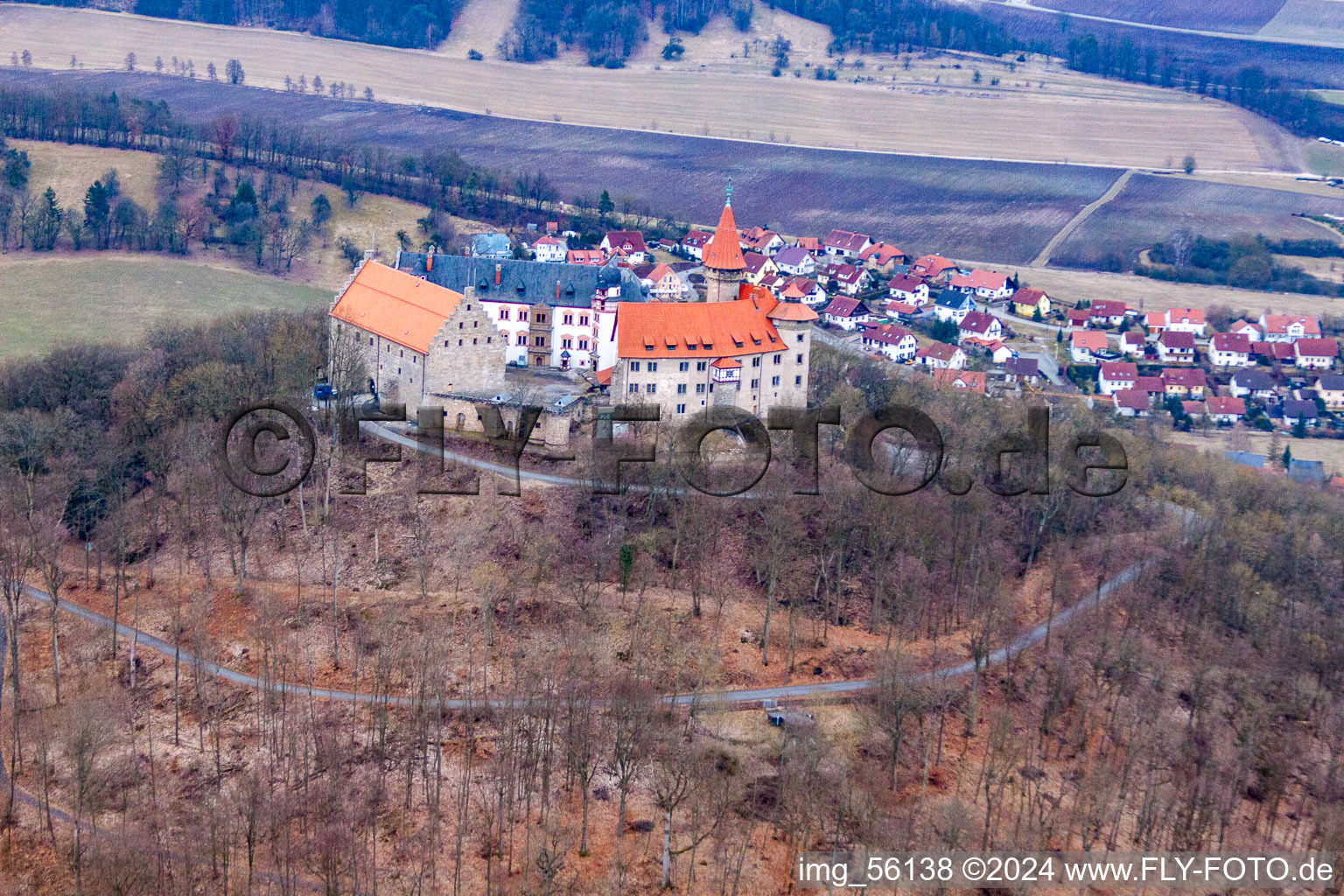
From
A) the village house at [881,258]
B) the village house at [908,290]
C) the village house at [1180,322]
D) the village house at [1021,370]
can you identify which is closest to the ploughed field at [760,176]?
the village house at [881,258]

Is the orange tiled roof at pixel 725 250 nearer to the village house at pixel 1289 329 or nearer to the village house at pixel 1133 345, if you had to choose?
the village house at pixel 1133 345

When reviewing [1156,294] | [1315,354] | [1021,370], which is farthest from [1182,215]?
[1021,370]

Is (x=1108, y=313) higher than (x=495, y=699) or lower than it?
higher

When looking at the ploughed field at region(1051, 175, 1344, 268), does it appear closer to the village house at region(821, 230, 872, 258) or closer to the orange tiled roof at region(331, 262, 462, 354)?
the village house at region(821, 230, 872, 258)

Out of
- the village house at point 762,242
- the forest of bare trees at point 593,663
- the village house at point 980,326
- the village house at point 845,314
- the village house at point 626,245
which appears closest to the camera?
the forest of bare trees at point 593,663

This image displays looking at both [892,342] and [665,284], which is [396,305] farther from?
[892,342]
